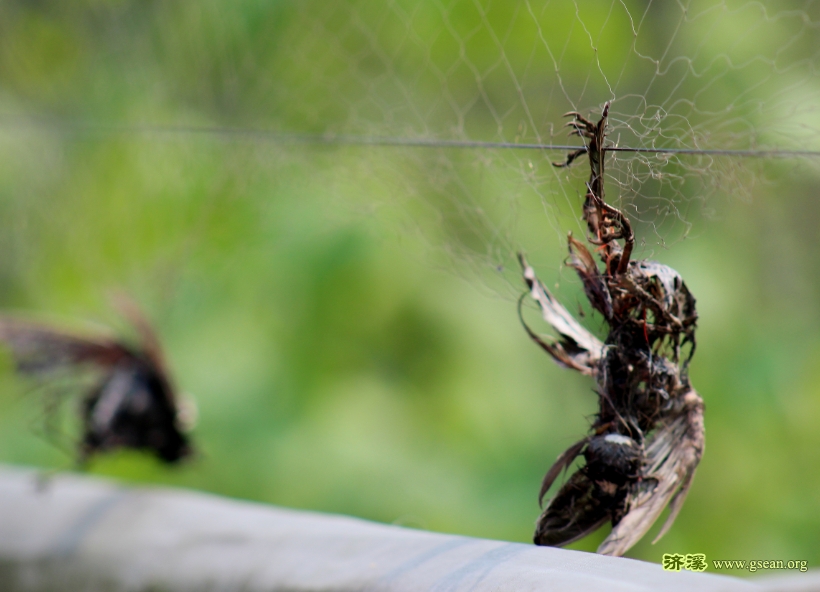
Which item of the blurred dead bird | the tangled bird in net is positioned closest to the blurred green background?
the blurred dead bird

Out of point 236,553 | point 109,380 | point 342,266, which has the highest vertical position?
point 342,266

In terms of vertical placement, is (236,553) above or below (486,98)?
below

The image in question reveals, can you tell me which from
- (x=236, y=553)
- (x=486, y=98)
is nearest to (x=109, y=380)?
(x=236, y=553)

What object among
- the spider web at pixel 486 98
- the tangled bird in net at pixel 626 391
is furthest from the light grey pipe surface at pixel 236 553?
A: the spider web at pixel 486 98

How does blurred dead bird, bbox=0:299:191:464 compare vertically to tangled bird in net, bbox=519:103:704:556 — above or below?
below

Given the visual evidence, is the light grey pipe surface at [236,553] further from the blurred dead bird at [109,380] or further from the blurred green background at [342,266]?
the blurred green background at [342,266]

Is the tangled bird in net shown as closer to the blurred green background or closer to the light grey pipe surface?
the light grey pipe surface

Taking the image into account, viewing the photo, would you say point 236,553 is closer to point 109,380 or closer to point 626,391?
point 109,380
